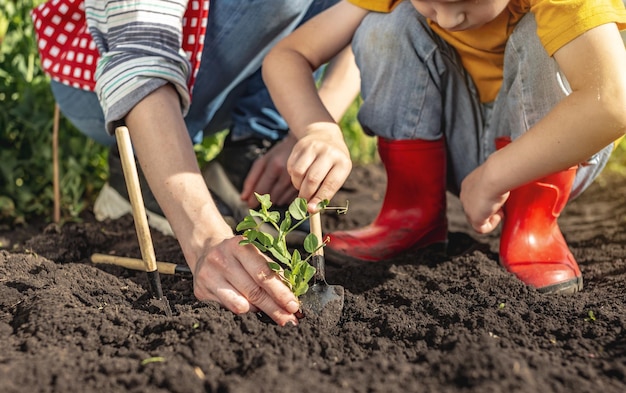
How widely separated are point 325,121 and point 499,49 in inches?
21.9

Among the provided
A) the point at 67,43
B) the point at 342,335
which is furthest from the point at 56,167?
the point at 342,335

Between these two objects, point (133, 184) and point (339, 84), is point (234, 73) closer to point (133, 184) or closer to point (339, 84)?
point (339, 84)

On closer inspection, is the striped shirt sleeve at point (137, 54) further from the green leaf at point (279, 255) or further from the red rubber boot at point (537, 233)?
the red rubber boot at point (537, 233)

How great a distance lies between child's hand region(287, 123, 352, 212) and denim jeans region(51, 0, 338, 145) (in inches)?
32.9

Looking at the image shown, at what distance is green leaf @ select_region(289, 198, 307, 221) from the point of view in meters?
1.55

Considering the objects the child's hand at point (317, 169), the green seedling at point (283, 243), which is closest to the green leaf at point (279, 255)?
the green seedling at point (283, 243)

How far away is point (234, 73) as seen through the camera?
252cm

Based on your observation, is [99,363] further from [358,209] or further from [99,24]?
[358,209]

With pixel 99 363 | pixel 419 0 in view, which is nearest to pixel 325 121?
pixel 419 0

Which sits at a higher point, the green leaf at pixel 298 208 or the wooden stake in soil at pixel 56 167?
the green leaf at pixel 298 208

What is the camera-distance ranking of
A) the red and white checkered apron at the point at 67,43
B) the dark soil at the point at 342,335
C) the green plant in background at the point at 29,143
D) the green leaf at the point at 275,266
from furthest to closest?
1. the green plant in background at the point at 29,143
2. the red and white checkered apron at the point at 67,43
3. the green leaf at the point at 275,266
4. the dark soil at the point at 342,335

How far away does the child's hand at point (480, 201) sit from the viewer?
1822mm

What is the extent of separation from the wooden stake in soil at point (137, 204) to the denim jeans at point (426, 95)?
866 mm

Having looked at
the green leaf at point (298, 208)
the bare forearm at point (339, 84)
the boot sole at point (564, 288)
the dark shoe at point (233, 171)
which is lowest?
the dark shoe at point (233, 171)
